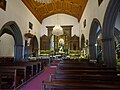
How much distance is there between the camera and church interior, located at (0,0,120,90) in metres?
2.75

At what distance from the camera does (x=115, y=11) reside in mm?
6219

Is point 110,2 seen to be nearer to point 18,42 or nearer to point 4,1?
point 4,1

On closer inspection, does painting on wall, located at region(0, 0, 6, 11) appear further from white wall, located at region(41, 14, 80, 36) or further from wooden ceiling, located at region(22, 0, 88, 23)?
white wall, located at region(41, 14, 80, 36)

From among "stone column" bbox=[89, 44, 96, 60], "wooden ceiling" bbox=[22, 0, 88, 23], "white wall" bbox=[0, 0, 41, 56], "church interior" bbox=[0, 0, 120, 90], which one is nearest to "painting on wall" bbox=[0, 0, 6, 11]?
"church interior" bbox=[0, 0, 120, 90]

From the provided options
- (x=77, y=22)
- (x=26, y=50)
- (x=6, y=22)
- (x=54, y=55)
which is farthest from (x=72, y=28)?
(x=6, y=22)

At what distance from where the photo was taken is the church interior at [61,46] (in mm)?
2748

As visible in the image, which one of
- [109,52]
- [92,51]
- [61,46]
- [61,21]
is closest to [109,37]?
[109,52]

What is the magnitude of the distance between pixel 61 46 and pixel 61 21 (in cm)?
339

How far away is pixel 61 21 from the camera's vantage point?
17781 millimetres

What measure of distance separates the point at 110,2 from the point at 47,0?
3798 mm

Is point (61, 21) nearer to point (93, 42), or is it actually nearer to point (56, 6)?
point (56, 6)

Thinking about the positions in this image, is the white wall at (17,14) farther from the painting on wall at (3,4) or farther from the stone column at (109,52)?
the stone column at (109,52)

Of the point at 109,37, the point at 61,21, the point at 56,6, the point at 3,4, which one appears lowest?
the point at 109,37

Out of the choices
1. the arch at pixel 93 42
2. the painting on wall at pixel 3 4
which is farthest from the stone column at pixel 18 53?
the arch at pixel 93 42
